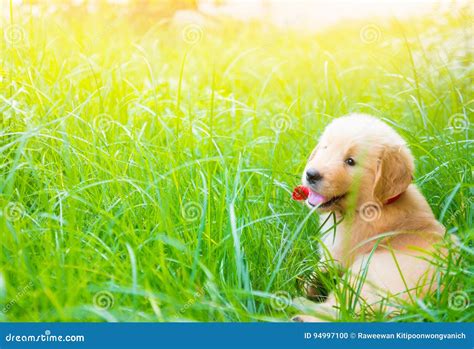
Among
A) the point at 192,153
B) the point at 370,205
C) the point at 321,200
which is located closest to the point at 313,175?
the point at 321,200

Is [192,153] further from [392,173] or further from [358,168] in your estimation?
[392,173]

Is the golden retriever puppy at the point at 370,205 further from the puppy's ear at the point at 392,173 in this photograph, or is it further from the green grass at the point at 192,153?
the green grass at the point at 192,153

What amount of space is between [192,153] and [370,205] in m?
1.01

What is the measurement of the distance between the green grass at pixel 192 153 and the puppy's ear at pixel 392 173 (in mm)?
307

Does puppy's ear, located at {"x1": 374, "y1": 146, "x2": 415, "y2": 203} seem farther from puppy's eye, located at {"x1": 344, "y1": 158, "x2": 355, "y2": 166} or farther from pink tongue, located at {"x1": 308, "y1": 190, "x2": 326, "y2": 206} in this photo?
pink tongue, located at {"x1": 308, "y1": 190, "x2": 326, "y2": 206}

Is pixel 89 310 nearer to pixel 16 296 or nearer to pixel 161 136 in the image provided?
pixel 16 296

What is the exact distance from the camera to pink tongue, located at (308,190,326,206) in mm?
3074

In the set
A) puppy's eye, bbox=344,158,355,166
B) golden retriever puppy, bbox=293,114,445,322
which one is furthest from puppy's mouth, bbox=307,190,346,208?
puppy's eye, bbox=344,158,355,166

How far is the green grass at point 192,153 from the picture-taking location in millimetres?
2801

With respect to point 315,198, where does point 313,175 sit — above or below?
above

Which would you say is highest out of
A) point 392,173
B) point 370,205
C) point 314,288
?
point 392,173

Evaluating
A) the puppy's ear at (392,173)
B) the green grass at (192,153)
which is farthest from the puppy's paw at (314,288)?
the puppy's ear at (392,173)

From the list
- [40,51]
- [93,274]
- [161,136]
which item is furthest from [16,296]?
[40,51]

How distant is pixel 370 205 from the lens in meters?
3.15
